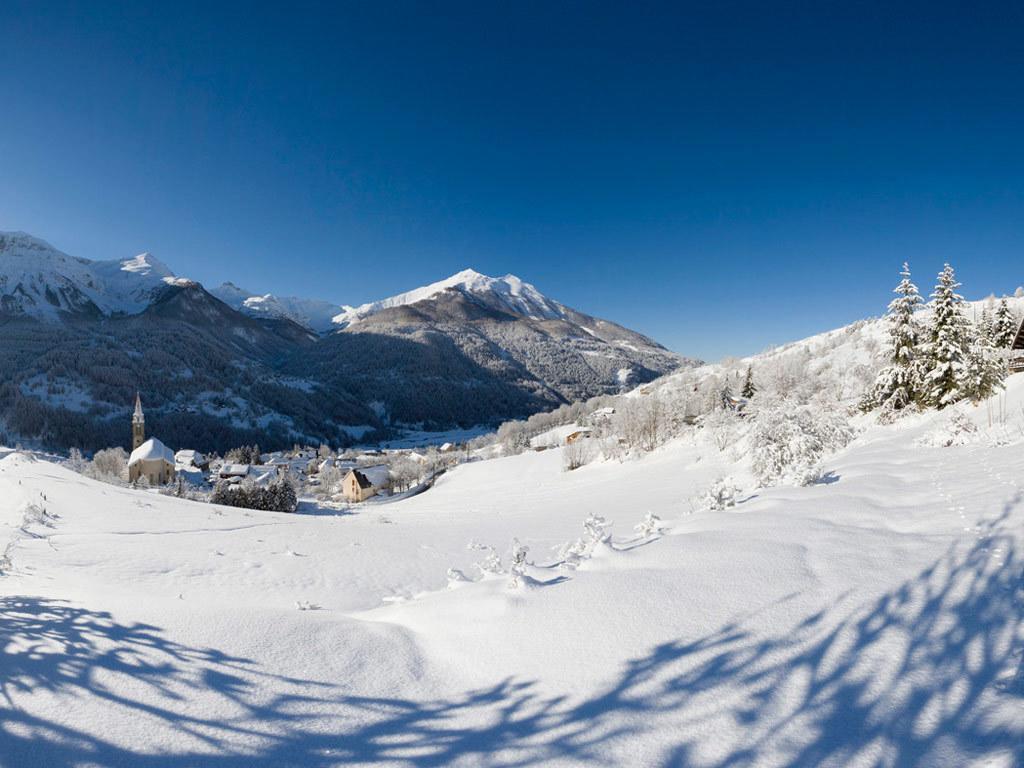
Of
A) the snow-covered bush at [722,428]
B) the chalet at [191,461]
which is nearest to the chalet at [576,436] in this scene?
the snow-covered bush at [722,428]

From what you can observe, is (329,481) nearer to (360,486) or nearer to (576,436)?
(360,486)

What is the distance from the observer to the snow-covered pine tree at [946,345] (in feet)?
55.4

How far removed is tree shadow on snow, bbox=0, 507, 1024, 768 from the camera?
81.8 inches

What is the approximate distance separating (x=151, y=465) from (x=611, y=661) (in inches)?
2219

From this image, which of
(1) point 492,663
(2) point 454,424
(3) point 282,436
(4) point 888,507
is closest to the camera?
(1) point 492,663

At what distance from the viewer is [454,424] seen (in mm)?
164250

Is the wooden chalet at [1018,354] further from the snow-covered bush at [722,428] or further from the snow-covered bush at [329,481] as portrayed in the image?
the snow-covered bush at [329,481]

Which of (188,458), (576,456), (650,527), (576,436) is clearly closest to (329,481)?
(188,458)

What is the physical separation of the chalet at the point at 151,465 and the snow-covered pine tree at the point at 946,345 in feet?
191

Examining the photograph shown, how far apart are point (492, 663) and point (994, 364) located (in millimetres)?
20317

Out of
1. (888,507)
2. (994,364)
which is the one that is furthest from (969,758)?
(994,364)

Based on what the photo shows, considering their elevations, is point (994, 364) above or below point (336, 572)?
above

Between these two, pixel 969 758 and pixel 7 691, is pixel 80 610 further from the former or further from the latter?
pixel 969 758

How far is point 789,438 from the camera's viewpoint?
11242 mm
